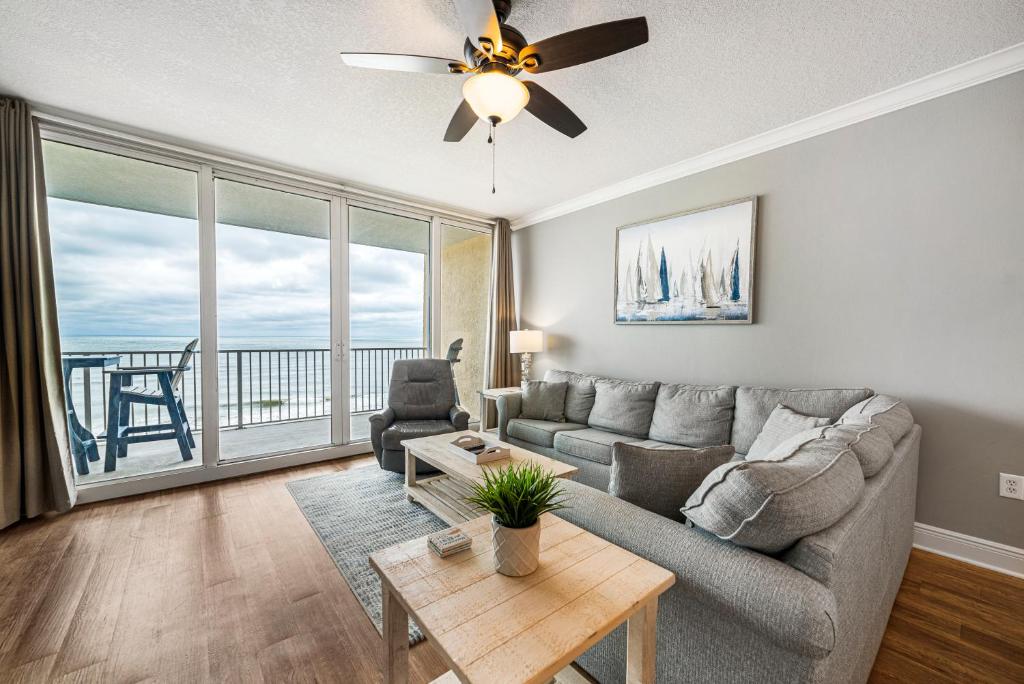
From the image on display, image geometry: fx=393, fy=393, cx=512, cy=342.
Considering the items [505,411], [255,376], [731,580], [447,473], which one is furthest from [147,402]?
[731,580]

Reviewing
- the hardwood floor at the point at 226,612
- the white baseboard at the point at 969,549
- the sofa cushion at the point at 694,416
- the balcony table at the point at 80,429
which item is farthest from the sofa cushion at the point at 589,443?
the balcony table at the point at 80,429

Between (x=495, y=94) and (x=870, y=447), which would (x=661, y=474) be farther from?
(x=495, y=94)

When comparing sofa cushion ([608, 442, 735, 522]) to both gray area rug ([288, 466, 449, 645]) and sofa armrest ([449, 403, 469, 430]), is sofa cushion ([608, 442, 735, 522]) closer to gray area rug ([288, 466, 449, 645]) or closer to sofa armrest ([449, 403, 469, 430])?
gray area rug ([288, 466, 449, 645])

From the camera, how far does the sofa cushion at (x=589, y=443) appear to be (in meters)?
2.73

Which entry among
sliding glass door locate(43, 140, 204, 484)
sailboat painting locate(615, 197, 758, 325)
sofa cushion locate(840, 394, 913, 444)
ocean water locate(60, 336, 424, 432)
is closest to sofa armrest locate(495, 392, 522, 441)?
sailboat painting locate(615, 197, 758, 325)

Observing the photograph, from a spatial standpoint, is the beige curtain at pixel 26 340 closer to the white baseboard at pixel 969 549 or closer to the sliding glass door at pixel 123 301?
the sliding glass door at pixel 123 301

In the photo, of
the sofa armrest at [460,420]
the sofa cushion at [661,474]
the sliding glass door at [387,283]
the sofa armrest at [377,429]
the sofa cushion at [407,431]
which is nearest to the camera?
the sofa cushion at [661,474]

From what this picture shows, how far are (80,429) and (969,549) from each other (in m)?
5.74

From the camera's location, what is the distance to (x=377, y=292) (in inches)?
165

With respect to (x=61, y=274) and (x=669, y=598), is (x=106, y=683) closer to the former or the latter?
(x=669, y=598)

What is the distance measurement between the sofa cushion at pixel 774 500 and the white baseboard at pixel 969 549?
1.86 meters

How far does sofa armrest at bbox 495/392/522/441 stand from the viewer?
3.58m

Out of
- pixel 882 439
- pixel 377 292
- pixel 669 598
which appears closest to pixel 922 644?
pixel 882 439

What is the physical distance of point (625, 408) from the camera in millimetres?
3111
